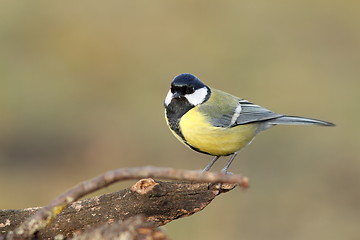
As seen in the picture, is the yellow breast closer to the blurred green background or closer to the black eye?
the black eye

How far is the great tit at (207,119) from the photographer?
3.39 m

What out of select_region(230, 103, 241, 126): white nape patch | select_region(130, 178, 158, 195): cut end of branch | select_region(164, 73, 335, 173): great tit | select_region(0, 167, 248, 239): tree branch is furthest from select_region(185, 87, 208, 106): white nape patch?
select_region(130, 178, 158, 195): cut end of branch

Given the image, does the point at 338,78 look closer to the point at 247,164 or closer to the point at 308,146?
the point at 308,146

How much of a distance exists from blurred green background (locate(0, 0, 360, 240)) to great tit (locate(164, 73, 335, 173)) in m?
1.85

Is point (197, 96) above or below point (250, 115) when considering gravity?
above

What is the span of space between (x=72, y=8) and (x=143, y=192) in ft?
24.2

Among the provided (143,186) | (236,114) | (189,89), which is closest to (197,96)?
(189,89)

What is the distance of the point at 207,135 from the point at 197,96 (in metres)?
0.29

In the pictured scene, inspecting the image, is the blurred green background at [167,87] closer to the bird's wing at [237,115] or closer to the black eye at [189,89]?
the bird's wing at [237,115]

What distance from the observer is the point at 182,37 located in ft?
29.5

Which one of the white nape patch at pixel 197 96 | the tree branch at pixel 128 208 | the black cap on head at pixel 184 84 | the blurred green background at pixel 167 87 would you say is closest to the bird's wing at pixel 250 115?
the white nape patch at pixel 197 96

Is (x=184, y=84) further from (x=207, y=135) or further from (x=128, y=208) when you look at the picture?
(x=128, y=208)

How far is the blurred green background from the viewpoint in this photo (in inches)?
235

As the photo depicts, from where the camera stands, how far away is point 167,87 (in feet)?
24.8
